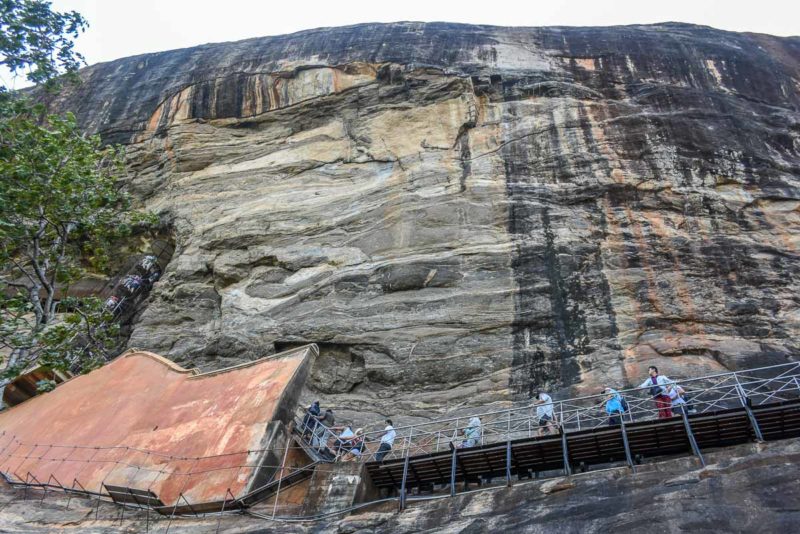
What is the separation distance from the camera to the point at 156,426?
1409 cm

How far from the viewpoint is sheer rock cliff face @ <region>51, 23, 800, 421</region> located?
16.0 meters

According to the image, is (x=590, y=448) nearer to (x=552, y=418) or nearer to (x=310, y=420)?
(x=552, y=418)

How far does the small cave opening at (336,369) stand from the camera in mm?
16719

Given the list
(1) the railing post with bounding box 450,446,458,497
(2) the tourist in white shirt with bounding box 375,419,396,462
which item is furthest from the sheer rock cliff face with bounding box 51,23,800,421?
(1) the railing post with bounding box 450,446,458,497

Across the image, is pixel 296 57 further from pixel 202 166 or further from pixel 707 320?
pixel 707 320

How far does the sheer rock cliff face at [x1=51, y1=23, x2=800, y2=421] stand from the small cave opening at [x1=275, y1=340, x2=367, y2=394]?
3cm

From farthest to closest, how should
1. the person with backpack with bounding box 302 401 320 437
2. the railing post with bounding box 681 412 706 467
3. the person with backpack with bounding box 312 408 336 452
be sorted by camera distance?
the person with backpack with bounding box 302 401 320 437 → the person with backpack with bounding box 312 408 336 452 → the railing post with bounding box 681 412 706 467

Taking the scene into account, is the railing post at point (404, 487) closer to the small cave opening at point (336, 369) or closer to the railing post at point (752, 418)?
the small cave opening at point (336, 369)

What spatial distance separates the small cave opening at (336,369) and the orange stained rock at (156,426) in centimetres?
270

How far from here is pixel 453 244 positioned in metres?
18.2

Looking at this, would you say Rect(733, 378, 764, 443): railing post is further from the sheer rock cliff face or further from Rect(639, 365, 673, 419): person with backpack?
the sheer rock cliff face

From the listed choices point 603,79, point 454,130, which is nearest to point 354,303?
point 454,130

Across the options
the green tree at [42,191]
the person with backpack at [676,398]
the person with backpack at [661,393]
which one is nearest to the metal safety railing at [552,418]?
the person with backpack at [661,393]

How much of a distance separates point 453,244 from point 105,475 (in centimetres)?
896
